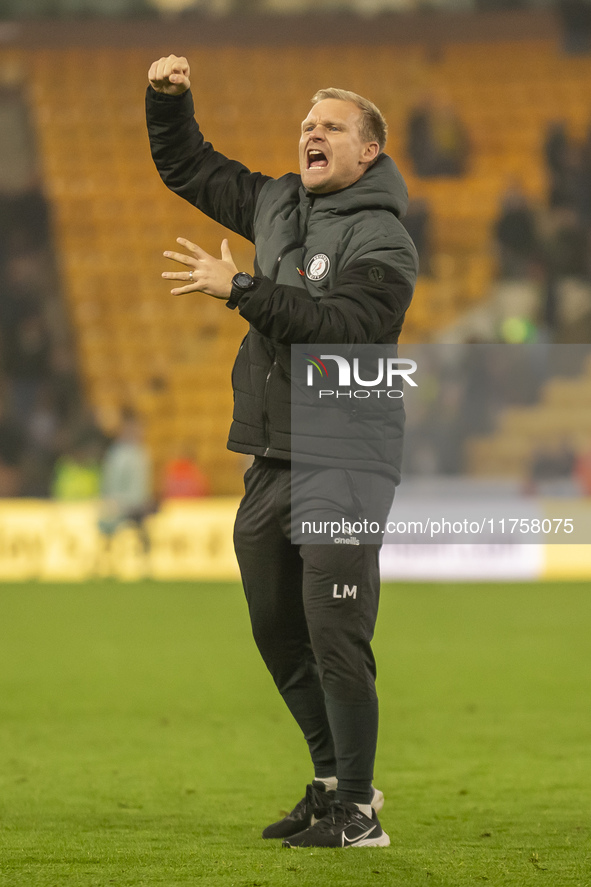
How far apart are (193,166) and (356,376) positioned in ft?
2.74

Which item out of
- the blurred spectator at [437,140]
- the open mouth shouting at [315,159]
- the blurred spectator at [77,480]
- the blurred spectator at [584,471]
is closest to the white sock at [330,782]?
the open mouth shouting at [315,159]

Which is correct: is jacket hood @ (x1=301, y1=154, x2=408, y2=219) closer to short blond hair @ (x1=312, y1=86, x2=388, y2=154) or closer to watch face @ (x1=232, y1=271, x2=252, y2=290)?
short blond hair @ (x1=312, y1=86, x2=388, y2=154)

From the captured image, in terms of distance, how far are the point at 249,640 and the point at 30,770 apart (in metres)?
3.77

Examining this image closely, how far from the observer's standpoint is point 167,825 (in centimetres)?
347

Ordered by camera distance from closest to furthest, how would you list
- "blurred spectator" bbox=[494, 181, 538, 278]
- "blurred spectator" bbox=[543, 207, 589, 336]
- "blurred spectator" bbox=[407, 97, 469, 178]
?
"blurred spectator" bbox=[543, 207, 589, 336]
"blurred spectator" bbox=[494, 181, 538, 278]
"blurred spectator" bbox=[407, 97, 469, 178]

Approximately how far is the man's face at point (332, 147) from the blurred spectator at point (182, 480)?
1047cm

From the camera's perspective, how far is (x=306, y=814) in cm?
338

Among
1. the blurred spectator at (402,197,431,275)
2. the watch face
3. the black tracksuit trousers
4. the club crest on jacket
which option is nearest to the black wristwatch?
the watch face

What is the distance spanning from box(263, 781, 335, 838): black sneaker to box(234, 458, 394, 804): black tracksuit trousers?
0.19ft

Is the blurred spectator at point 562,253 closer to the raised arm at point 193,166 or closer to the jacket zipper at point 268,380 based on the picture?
the raised arm at point 193,166

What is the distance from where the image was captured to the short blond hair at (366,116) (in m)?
3.27

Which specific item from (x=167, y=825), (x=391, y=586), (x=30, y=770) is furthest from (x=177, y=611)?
(x=167, y=825)

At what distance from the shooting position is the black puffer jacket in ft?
9.75

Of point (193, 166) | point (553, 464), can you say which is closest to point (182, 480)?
point (553, 464)
